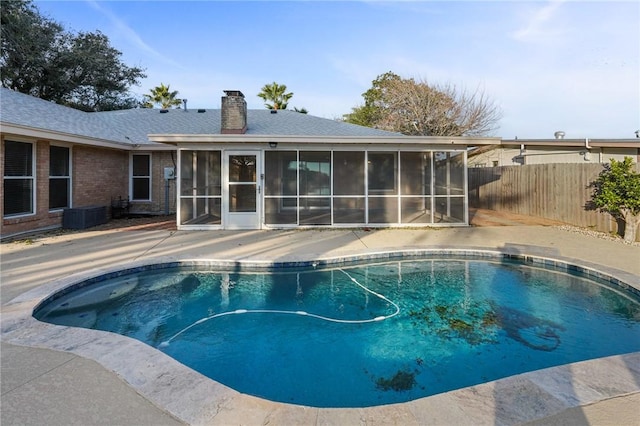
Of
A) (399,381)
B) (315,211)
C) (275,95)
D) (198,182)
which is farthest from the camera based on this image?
(275,95)

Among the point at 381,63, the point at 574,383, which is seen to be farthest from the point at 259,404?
the point at 381,63

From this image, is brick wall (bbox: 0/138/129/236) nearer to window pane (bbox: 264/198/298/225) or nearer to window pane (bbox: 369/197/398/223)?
window pane (bbox: 264/198/298/225)

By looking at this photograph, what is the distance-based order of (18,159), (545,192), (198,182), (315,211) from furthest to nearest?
(545,192) → (315,211) → (198,182) → (18,159)

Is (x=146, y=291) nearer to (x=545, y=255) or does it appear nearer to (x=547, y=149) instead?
(x=545, y=255)

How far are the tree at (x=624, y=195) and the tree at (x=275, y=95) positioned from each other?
23.6 m

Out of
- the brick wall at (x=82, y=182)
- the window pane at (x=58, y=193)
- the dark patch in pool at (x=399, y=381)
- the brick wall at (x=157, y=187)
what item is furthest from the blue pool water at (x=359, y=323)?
the brick wall at (x=157, y=187)

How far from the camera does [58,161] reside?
985 centimetres

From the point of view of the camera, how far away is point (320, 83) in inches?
833

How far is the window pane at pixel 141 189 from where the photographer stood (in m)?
13.0

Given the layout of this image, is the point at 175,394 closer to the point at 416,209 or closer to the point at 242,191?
the point at 242,191

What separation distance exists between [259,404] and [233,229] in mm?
8190

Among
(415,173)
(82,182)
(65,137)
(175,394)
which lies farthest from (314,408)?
(82,182)

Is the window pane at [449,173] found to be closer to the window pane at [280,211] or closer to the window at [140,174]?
the window pane at [280,211]

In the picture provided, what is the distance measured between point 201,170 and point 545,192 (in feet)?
38.0
